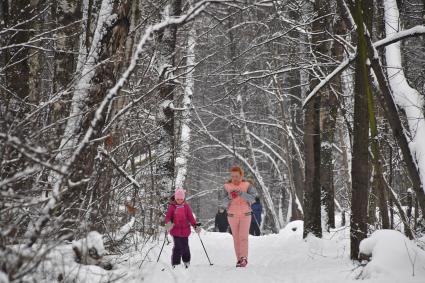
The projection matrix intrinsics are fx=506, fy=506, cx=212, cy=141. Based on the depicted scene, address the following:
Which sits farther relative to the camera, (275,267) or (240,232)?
(240,232)

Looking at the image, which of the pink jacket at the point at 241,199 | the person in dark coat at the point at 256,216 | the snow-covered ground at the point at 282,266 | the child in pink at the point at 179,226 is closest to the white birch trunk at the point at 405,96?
the snow-covered ground at the point at 282,266

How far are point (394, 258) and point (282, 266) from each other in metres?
2.75

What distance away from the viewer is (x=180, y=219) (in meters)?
8.00

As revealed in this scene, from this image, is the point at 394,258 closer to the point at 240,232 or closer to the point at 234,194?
the point at 240,232

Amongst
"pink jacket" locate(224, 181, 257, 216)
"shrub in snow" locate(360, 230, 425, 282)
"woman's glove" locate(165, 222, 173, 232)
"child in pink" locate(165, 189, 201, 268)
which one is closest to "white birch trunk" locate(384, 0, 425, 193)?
"shrub in snow" locate(360, 230, 425, 282)

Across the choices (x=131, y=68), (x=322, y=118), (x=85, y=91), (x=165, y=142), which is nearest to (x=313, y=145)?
(x=322, y=118)

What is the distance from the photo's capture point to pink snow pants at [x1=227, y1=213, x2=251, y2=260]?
8.00 metres

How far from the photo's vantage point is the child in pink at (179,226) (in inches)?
307

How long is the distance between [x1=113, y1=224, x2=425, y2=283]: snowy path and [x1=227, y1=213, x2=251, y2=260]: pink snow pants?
26 cm

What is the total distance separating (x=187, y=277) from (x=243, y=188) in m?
2.10

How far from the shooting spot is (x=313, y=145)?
32.1 feet

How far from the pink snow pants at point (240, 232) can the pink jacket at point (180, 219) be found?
2.24ft

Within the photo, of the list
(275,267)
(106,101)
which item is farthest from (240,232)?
(106,101)

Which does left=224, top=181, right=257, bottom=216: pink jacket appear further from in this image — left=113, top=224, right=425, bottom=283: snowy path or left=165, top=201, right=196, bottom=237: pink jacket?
left=113, top=224, right=425, bottom=283: snowy path
